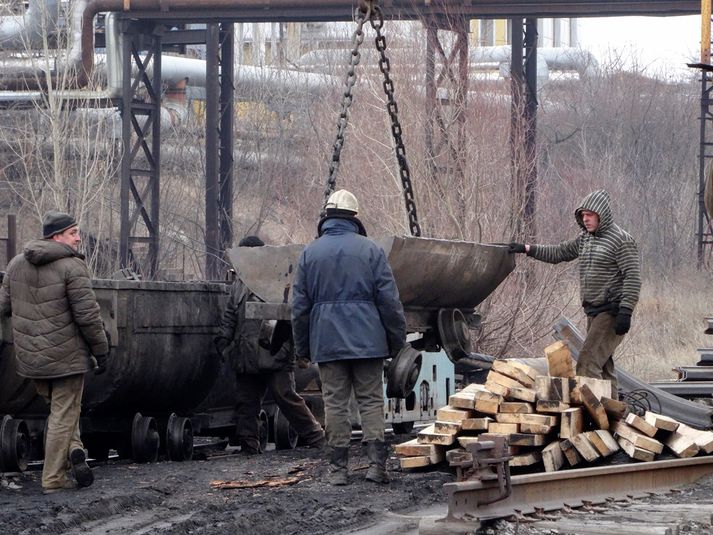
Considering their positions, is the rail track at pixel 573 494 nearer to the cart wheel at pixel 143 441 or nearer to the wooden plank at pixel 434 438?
the wooden plank at pixel 434 438

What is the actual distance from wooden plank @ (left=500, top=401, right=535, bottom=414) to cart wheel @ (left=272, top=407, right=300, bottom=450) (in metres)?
3.61

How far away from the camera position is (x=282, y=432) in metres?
12.3

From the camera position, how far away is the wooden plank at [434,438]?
29.6 feet

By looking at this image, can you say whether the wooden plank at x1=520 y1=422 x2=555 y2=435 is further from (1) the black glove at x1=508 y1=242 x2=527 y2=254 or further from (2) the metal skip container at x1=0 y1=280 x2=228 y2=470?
(2) the metal skip container at x1=0 y1=280 x2=228 y2=470

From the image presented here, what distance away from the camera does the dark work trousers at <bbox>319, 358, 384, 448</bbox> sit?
891 centimetres

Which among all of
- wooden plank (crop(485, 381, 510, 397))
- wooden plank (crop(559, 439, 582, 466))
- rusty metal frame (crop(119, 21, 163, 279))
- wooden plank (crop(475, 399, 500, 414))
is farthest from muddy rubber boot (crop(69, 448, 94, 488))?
rusty metal frame (crop(119, 21, 163, 279))

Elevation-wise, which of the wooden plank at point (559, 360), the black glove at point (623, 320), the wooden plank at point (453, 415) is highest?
the black glove at point (623, 320)

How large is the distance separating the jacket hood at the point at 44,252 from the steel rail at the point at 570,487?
356 centimetres

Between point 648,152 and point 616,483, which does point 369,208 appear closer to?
point 616,483

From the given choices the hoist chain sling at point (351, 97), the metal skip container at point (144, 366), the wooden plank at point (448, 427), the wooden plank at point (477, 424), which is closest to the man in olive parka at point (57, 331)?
the metal skip container at point (144, 366)

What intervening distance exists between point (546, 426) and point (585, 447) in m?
0.30

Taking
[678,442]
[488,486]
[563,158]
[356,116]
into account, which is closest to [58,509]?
[488,486]

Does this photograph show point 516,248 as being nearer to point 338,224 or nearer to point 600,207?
point 600,207

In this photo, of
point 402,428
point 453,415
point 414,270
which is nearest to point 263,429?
point 402,428
